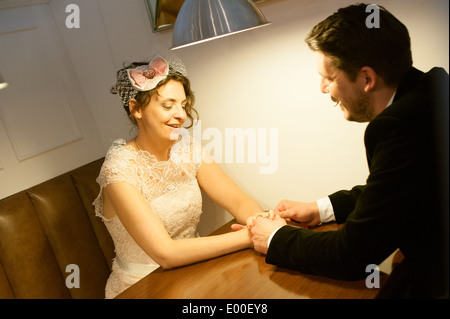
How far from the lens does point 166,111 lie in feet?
5.64

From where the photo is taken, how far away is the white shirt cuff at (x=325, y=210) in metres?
1.51

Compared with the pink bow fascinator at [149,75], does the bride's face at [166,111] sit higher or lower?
lower

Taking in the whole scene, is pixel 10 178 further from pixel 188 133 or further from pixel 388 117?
pixel 388 117

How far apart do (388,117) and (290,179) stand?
37.1 inches

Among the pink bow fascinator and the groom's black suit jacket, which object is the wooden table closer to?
the groom's black suit jacket

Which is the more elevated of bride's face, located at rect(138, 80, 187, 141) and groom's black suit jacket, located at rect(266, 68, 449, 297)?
bride's face, located at rect(138, 80, 187, 141)

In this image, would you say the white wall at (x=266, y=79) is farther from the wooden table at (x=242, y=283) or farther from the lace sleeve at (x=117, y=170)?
the lace sleeve at (x=117, y=170)

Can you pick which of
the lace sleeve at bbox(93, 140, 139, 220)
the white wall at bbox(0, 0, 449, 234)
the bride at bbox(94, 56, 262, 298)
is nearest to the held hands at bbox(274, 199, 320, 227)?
the bride at bbox(94, 56, 262, 298)

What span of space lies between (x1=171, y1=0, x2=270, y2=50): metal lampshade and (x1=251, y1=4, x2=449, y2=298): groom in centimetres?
23

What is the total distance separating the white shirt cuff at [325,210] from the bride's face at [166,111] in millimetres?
738

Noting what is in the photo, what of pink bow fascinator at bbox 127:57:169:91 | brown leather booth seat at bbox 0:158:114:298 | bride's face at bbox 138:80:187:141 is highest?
pink bow fascinator at bbox 127:57:169:91

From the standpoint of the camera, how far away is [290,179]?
75.6 inches

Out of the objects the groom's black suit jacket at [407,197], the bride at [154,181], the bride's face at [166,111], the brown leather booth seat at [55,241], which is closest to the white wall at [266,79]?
the bride at [154,181]

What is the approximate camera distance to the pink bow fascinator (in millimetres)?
1693
